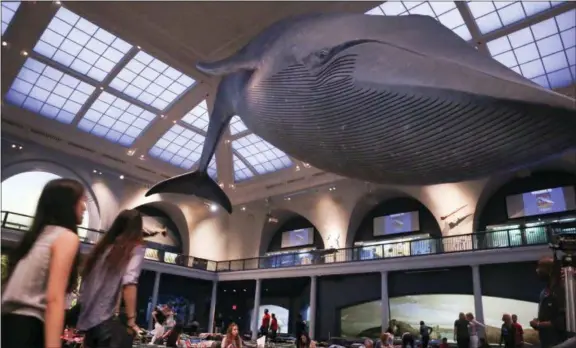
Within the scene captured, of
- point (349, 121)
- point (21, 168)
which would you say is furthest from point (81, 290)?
point (21, 168)

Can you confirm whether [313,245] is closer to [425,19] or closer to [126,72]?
[126,72]

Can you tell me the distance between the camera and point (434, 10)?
17.6 meters

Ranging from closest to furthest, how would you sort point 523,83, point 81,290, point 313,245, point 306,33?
1. point 523,83
2. point 81,290
3. point 306,33
4. point 313,245

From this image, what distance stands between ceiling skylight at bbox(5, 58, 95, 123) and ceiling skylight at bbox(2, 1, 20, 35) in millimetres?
2542

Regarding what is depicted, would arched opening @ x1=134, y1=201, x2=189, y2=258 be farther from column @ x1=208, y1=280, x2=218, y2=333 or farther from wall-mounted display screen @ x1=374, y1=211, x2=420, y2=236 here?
wall-mounted display screen @ x1=374, y1=211, x2=420, y2=236

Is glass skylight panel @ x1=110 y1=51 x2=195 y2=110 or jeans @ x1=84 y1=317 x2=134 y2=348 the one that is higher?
glass skylight panel @ x1=110 y1=51 x2=195 y2=110

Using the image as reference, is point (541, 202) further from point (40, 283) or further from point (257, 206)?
point (40, 283)

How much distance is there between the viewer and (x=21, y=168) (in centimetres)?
2417

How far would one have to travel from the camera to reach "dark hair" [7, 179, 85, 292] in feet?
5.47

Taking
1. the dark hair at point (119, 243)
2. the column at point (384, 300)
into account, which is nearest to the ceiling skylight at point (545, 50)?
the column at point (384, 300)

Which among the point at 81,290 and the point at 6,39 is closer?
the point at 81,290

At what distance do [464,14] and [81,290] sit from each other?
18.0 meters

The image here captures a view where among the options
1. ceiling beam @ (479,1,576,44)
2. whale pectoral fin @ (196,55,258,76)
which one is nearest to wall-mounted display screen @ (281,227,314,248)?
ceiling beam @ (479,1,576,44)

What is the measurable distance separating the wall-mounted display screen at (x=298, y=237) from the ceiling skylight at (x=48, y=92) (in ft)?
50.3
